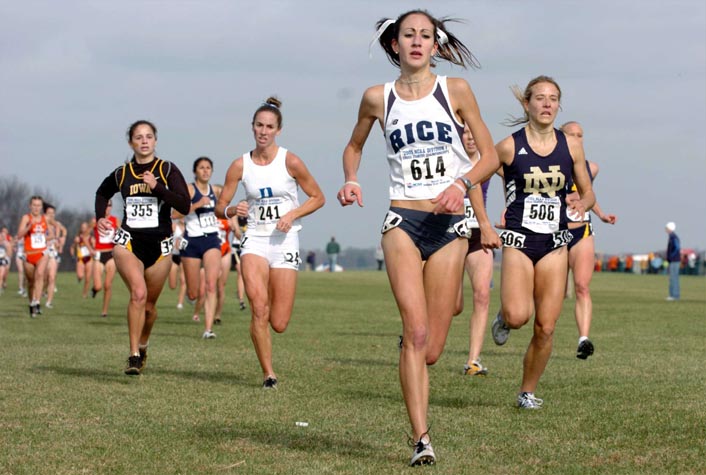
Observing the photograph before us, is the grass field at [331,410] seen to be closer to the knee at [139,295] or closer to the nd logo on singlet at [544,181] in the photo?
the knee at [139,295]

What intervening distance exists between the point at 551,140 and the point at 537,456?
3098 mm

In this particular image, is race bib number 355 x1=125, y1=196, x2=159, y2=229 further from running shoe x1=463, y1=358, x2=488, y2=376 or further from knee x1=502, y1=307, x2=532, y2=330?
knee x1=502, y1=307, x2=532, y2=330

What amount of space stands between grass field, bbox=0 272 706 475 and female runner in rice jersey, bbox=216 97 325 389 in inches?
26.1

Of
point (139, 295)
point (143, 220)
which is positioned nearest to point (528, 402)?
point (139, 295)

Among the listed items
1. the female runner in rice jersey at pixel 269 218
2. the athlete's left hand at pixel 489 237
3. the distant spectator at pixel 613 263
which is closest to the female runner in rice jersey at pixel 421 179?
the athlete's left hand at pixel 489 237

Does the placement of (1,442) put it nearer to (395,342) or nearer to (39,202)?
(395,342)

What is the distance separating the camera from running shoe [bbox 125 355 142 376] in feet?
38.1

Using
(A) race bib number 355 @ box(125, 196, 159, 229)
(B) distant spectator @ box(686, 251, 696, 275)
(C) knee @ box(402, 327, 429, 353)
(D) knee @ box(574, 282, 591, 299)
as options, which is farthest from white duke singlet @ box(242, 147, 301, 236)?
(B) distant spectator @ box(686, 251, 696, 275)

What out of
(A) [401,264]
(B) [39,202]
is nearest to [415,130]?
(A) [401,264]

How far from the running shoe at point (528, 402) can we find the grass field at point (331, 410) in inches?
3.9

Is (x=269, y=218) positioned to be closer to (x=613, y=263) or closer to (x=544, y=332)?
(x=544, y=332)

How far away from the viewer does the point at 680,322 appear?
872 inches

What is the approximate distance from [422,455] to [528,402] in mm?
2842

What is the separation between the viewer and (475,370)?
12.1 metres
